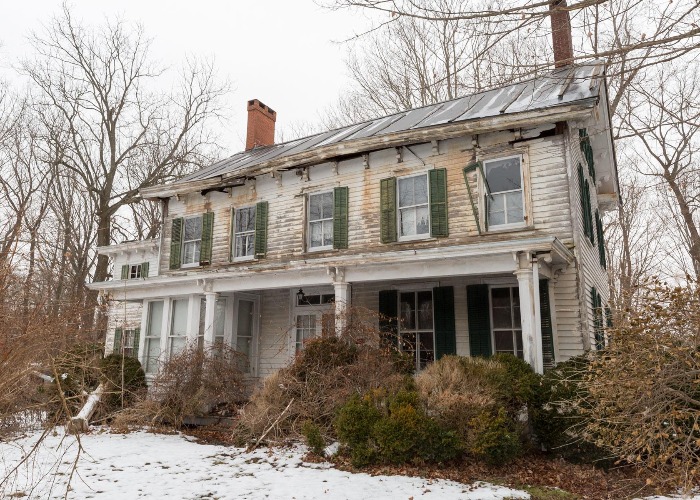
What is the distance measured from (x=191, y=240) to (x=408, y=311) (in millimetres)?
7018

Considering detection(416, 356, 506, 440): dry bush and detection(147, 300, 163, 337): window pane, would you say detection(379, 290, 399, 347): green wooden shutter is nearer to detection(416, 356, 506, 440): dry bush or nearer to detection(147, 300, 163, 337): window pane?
detection(416, 356, 506, 440): dry bush

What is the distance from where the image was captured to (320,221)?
12.4 m

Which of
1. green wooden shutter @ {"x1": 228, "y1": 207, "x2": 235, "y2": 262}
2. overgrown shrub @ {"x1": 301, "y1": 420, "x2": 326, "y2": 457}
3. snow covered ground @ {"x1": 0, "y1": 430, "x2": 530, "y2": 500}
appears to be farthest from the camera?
green wooden shutter @ {"x1": 228, "y1": 207, "x2": 235, "y2": 262}

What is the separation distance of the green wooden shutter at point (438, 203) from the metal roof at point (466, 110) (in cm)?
114

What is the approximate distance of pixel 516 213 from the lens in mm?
9867

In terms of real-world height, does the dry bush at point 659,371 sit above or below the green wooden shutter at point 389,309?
below

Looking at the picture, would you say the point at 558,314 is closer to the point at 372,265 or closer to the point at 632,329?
the point at 372,265

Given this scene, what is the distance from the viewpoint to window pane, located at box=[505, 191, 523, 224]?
984 centimetres

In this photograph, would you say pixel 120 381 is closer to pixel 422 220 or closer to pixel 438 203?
pixel 422 220

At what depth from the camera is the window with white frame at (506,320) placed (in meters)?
9.81

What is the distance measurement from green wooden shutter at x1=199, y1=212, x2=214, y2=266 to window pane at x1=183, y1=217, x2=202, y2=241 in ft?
1.13

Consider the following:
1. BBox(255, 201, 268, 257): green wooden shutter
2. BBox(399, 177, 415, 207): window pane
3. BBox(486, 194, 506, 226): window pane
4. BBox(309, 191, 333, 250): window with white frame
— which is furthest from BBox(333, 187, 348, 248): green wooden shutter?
BBox(486, 194, 506, 226): window pane

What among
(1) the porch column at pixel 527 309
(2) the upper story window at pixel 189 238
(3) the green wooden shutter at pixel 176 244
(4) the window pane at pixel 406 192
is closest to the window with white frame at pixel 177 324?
(2) the upper story window at pixel 189 238

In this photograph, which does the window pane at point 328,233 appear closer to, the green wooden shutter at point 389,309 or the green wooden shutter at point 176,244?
the green wooden shutter at point 389,309
